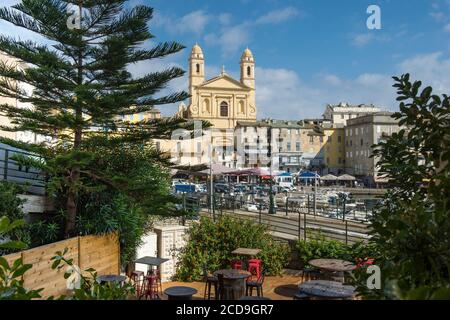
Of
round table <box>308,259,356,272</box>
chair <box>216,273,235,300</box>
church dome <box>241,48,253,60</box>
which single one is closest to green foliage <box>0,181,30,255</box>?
chair <box>216,273,235,300</box>

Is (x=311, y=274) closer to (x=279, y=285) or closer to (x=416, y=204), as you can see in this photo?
(x=279, y=285)

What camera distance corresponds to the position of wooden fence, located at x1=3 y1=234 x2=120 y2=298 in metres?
5.43

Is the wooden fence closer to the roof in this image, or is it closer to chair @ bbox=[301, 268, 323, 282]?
chair @ bbox=[301, 268, 323, 282]

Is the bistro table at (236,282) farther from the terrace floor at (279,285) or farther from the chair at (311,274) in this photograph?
the chair at (311,274)

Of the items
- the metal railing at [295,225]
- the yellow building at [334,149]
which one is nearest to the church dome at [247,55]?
the yellow building at [334,149]

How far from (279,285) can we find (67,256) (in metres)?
4.31

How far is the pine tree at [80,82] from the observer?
7.35 meters

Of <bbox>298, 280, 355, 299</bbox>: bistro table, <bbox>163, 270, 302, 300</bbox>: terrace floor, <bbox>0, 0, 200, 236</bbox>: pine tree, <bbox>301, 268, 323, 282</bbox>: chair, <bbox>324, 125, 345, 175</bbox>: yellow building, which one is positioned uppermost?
<bbox>324, 125, 345, 175</bbox>: yellow building

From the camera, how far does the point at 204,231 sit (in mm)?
9805

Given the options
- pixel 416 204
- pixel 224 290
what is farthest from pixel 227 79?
pixel 416 204

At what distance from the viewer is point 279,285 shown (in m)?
8.63

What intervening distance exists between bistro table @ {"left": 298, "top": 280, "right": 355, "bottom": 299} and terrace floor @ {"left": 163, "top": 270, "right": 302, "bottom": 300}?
1667 millimetres

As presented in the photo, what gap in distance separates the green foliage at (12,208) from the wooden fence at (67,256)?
900mm
